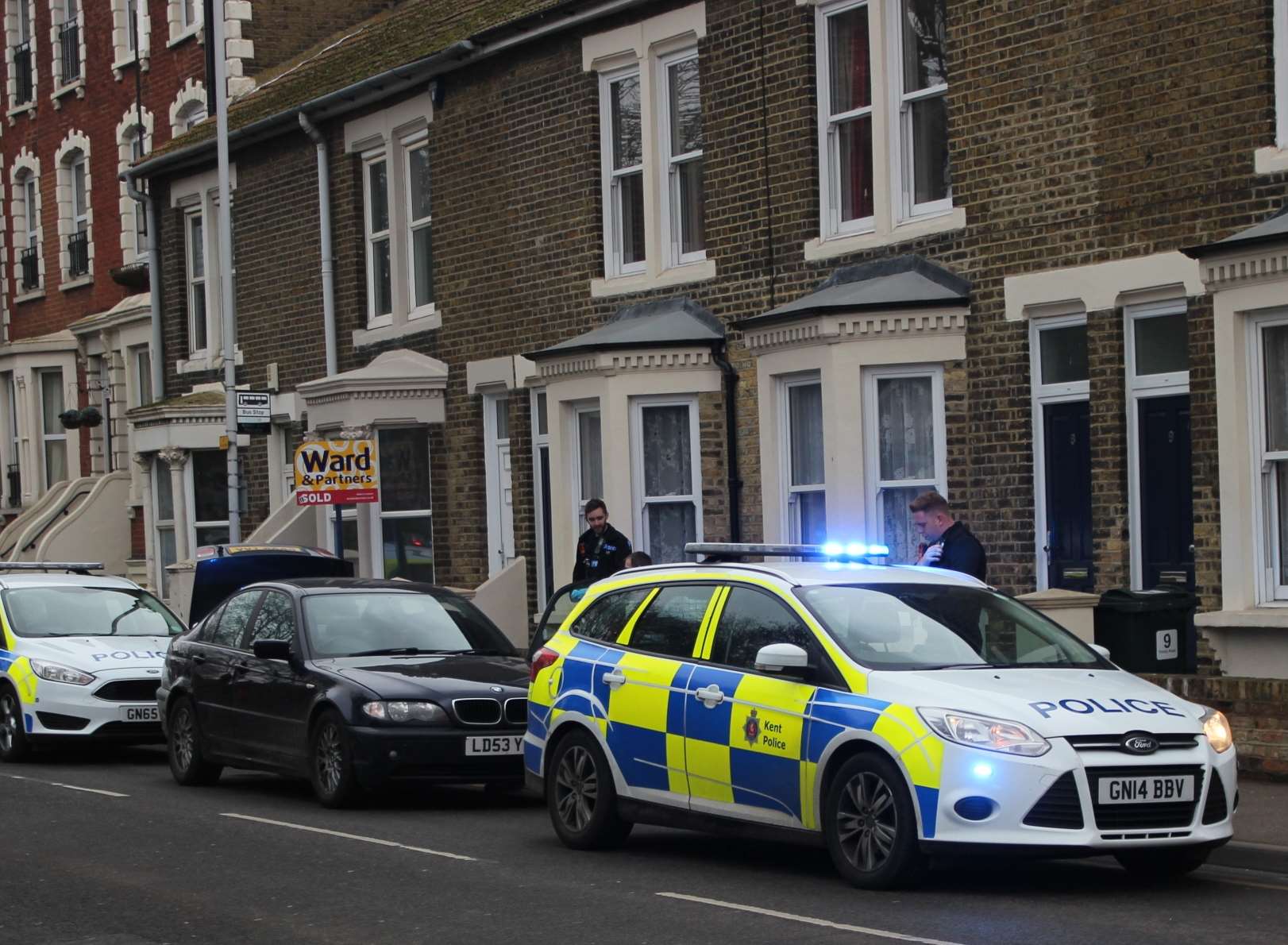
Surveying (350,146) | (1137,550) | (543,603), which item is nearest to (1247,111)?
(1137,550)

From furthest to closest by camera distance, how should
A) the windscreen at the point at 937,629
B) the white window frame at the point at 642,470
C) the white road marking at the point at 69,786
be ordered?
the white window frame at the point at 642,470, the white road marking at the point at 69,786, the windscreen at the point at 937,629

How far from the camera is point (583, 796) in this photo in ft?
37.0

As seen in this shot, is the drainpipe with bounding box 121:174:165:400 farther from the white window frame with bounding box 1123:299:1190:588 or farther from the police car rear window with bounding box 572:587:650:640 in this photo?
the police car rear window with bounding box 572:587:650:640

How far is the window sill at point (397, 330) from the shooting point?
24250 millimetres

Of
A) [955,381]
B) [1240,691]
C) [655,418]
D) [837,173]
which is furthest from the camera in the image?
[655,418]

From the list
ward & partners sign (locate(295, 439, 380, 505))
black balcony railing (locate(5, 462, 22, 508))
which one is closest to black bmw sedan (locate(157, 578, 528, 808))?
ward & partners sign (locate(295, 439, 380, 505))

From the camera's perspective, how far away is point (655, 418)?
1991 centimetres

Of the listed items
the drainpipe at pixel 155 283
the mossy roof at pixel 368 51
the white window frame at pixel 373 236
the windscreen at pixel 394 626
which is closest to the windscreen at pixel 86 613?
the windscreen at pixel 394 626

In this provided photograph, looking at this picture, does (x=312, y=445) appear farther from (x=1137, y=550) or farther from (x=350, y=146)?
(x=1137, y=550)

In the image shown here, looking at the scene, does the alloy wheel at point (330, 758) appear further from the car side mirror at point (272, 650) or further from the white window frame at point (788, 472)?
the white window frame at point (788, 472)

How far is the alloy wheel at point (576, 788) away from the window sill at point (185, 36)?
23117 millimetres

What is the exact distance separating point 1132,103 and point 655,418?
6167mm

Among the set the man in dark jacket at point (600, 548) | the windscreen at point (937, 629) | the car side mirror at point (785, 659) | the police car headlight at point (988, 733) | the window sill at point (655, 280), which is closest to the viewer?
the police car headlight at point (988, 733)

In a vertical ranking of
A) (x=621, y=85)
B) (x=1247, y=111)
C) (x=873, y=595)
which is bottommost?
(x=873, y=595)
